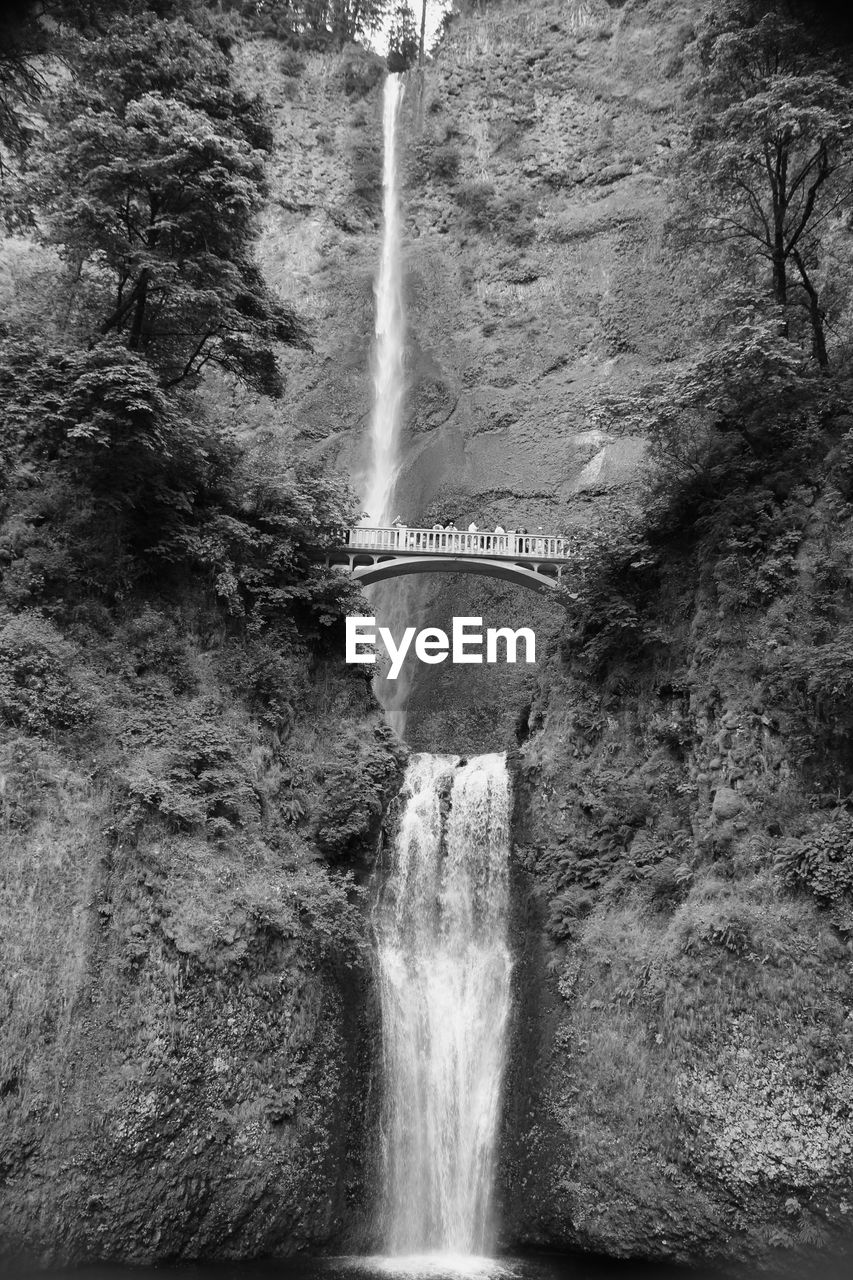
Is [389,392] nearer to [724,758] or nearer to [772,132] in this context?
[772,132]

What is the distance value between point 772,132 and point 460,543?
11858 mm

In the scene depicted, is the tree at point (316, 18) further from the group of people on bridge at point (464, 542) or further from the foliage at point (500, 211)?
the group of people on bridge at point (464, 542)

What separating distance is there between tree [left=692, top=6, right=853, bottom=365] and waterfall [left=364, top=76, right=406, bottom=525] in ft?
48.9

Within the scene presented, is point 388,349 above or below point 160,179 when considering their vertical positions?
above

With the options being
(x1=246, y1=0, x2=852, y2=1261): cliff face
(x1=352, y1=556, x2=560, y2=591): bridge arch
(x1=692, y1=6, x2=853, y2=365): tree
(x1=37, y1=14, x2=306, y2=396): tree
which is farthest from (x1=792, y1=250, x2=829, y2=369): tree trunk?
(x1=37, y1=14, x2=306, y2=396): tree

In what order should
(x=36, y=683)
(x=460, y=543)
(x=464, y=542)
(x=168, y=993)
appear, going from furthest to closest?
(x=460, y=543), (x=464, y=542), (x=36, y=683), (x=168, y=993)

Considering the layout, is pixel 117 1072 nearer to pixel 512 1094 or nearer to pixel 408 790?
pixel 512 1094

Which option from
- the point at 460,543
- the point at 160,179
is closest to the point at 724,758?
the point at 460,543

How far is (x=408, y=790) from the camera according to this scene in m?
17.9

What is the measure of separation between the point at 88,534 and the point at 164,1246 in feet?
36.9

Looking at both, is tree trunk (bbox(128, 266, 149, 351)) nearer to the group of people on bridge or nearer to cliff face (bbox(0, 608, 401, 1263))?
cliff face (bbox(0, 608, 401, 1263))

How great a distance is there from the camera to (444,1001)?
49.2 ft

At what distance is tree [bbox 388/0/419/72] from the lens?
4547 cm

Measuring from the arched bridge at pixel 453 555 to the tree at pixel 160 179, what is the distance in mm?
6197
